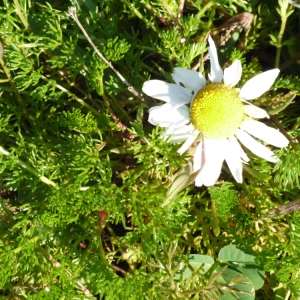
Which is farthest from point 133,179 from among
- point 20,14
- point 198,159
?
point 20,14

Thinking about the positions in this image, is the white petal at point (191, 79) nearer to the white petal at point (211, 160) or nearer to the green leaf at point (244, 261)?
the white petal at point (211, 160)

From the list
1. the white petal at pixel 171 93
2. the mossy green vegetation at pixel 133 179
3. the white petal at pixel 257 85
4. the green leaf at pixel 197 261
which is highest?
the white petal at pixel 257 85

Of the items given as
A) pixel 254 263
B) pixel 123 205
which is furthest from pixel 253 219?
pixel 123 205

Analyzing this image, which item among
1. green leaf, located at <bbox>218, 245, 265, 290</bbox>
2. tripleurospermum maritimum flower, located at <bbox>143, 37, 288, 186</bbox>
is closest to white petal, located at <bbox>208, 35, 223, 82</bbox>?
tripleurospermum maritimum flower, located at <bbox>143, 37, 288, 186</bbox>

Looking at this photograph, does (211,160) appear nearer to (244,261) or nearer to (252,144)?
(252,144)

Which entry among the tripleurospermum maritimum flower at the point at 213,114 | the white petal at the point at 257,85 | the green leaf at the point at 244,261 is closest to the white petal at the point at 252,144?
the tripleurospermum maritimum flower at the point at 213,114
